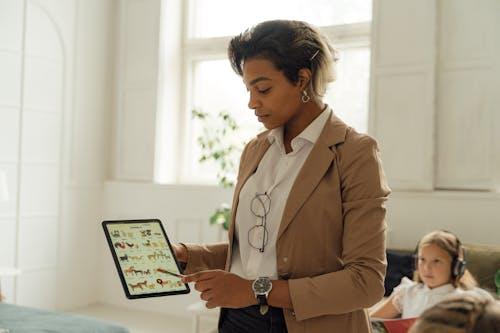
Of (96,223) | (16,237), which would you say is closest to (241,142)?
(96,223)

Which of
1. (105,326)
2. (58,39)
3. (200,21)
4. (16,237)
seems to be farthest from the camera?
(200,21)

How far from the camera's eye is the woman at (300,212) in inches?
49.7

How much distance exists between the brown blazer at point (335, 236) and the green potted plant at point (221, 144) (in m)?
3.15

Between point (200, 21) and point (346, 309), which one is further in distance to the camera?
point (200, 21)

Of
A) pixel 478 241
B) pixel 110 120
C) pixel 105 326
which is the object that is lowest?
pixel 105 326

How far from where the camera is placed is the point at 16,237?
15.3 feet

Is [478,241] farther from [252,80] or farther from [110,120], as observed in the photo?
[110,120]

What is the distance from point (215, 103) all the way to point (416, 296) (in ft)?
9.32

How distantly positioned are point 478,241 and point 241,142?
2.06 m

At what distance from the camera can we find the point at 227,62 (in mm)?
5152

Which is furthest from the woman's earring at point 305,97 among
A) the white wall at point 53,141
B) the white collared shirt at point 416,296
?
the white wall at point 53,141

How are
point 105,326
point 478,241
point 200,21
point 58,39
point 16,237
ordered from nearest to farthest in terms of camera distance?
point 105,326 → point 478,241 → point 16,237 → point 58,39 → point 200,21

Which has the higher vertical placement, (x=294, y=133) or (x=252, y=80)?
(x=252, y=80)

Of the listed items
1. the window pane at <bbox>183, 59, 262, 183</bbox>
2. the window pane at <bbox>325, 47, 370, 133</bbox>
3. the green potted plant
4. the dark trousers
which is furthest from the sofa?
the dark trousers
